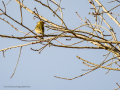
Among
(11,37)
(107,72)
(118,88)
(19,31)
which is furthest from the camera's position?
(107,72)

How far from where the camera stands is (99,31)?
108 inches

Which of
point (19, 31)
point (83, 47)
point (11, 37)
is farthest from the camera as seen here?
point (19, 31)

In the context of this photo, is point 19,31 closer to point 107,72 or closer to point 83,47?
point 83,47

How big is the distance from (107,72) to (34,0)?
2.01 metres

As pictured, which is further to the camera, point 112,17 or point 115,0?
point 112,17

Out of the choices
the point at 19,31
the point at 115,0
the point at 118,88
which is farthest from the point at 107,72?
the point at 19,31

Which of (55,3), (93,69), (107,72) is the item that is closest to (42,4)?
(55,3)

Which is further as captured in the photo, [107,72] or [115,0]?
[107,72]

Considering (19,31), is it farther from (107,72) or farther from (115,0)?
(107,72)

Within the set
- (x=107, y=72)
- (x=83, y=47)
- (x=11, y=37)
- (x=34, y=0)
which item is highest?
(x=34, y=0)

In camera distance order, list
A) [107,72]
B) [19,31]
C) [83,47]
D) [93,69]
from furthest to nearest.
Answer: [107,72] → [19,31] → [93,69] → [83,47]

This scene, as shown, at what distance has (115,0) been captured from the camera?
2.41 m

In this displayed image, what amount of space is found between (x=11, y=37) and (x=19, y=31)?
737 mm

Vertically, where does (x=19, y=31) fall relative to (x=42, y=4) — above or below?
below
